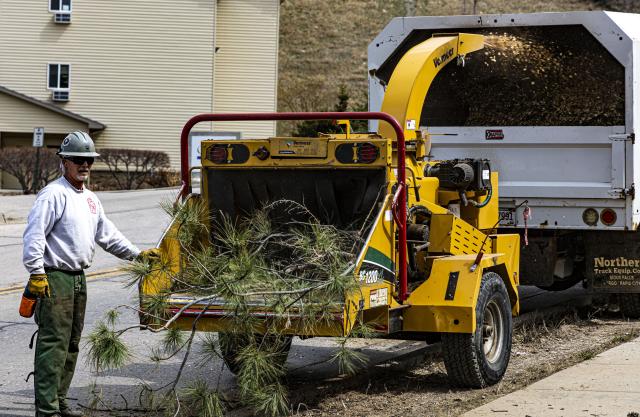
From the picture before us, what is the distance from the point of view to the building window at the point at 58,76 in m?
42.4

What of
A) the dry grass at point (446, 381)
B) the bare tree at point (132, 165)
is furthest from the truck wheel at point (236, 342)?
the bare tree at point (132, 165)

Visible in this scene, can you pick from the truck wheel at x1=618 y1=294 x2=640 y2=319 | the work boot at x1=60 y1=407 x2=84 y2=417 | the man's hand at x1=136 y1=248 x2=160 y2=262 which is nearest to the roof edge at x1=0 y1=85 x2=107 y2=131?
the truck wheel at x1=618 y1=294 x2=640 y2=319

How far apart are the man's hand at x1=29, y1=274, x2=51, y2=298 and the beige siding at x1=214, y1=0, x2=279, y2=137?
119 ft

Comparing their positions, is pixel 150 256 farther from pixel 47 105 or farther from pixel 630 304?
pixel 47 105

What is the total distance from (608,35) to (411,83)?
2.53 metres

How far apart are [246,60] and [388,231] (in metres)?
36.7

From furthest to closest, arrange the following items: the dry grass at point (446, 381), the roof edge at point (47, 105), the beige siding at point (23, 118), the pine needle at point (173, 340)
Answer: the beige siding at point (23, 118) < the roof edge at point (47, 105) < the dry grass at point (446, 381) < the pine needle at point (173, 340)

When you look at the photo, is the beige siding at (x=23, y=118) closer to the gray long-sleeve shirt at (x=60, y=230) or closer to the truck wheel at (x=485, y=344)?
the truck wheel at (x=485, y=344)

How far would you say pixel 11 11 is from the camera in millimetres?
42562

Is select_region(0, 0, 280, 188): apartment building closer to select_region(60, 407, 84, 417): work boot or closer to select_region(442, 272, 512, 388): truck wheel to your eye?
select_region(442, 272, 512, 388): truck wheel

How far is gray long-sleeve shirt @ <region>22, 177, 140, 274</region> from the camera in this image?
651 cm

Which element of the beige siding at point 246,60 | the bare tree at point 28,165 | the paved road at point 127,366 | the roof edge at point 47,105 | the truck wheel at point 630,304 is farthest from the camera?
the beige siding at point 246,60

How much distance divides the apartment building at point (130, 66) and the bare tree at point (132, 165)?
2413mm

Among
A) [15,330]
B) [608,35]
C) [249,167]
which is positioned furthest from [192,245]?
[608,35]
